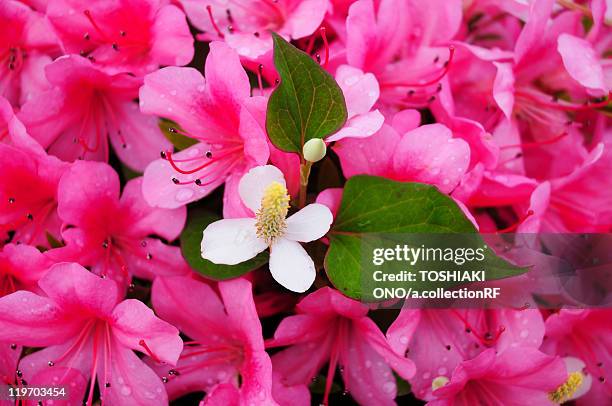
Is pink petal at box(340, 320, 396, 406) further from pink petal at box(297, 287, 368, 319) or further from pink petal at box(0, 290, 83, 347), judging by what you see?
pink petal at box(0, 290, 83, 347)

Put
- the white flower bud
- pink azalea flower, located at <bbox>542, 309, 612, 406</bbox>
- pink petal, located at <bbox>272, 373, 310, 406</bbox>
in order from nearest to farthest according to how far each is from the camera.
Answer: the white flower bud, pink petal, located at <bbox>272, 373, 310, 406</bbox>, pink azalea flower, located at <bbox>542, 309, 612, 406</bbox>

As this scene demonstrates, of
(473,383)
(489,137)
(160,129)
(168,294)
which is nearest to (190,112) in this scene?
(160,129)

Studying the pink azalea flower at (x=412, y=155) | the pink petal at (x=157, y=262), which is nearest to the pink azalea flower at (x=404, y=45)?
the pink azalea flower at (x=412, y=155)

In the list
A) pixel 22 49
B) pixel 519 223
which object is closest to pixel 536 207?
pixel 519 223

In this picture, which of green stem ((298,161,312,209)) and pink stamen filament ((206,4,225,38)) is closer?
green stem ((298,161,312,209))

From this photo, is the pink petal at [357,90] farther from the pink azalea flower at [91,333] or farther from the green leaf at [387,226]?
the pink azalea flower at [91,333]

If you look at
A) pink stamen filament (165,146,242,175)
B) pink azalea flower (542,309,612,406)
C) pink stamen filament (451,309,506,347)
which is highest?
pink stamen filament (165,146,242,175)

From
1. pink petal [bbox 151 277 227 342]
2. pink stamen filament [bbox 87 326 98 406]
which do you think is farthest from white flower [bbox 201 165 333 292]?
pink stamen filament [bbox 87 326 98 406]
